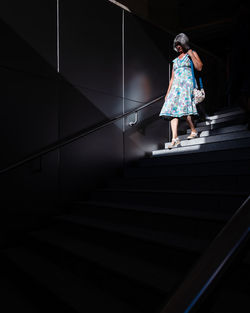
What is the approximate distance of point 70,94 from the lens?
323 cm

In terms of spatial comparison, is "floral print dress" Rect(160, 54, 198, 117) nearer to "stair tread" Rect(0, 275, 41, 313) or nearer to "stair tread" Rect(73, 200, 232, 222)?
"stair tread" Rect(73, 200, 232, 222)

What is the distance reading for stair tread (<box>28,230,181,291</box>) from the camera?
1537mm

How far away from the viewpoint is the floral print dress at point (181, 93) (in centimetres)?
362

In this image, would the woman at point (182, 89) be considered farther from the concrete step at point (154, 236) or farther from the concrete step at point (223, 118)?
the concrete step at point (154, 236)

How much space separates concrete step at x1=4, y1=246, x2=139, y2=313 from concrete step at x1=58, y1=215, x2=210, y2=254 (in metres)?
0.46

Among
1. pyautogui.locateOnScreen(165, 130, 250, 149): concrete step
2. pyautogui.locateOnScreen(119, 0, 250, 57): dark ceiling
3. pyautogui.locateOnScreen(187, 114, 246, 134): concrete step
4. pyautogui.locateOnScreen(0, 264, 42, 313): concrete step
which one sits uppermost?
pyautogui.locateOnScreen(119, 0, 250, 57): dark ceiling

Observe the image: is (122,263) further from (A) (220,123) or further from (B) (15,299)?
(A) (220,123)

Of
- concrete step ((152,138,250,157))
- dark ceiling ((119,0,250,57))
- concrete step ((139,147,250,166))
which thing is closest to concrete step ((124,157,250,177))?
concrete step ((139,147,250,166))

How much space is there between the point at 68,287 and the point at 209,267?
148 centimetres

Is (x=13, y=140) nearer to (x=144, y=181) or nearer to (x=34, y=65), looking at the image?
(x=34, y=65)

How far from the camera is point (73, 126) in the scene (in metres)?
3.25

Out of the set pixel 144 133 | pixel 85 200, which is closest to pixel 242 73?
pixel 144 133

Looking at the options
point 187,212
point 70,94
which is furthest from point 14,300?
point 70,94

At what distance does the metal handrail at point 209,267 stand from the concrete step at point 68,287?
3.72 ft
